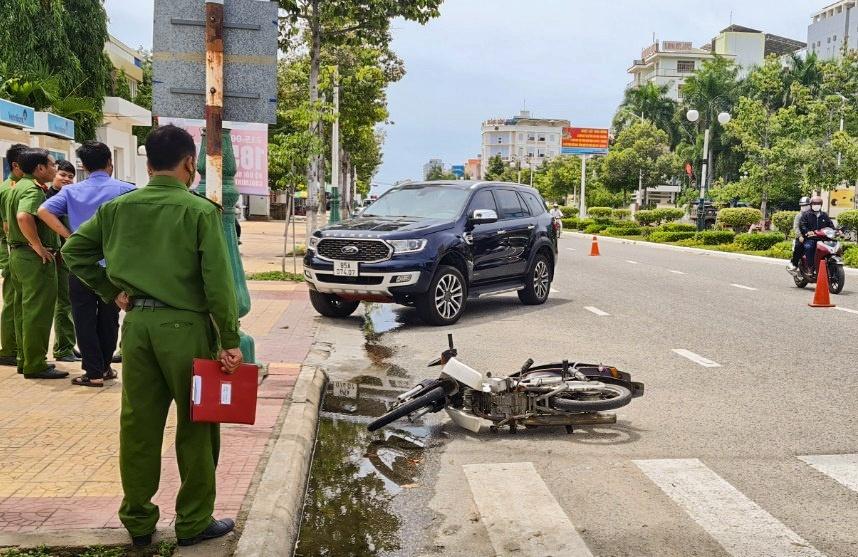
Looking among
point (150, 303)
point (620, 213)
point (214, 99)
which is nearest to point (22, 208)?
point (214, 99)

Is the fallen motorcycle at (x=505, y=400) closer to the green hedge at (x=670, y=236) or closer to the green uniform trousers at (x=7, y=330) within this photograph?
the green uniform trousers at (x=7, y=330)

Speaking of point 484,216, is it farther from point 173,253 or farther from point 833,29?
point 833,29

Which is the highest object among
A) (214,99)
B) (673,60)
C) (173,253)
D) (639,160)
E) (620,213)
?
(673,60)

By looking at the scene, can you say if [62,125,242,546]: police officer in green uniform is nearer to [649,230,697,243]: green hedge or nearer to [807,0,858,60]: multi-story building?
[649,230,697,243]: green hedge

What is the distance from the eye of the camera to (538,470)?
549 cm

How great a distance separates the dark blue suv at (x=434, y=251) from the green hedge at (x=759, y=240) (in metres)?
18.4

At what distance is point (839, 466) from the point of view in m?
5.56

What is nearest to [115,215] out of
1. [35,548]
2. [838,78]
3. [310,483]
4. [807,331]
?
[35,548]

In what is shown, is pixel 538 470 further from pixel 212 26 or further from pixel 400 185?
pixel 400 185

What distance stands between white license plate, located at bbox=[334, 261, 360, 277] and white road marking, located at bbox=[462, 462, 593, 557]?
6021 mm

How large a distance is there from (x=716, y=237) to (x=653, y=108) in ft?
174

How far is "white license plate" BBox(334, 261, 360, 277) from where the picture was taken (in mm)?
11367

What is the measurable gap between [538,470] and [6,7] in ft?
110

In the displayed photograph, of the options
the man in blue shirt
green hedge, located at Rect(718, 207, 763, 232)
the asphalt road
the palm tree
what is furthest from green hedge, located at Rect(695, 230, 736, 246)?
the palm tree
